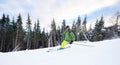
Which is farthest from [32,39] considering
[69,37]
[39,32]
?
[69,37]

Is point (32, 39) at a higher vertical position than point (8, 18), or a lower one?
lower

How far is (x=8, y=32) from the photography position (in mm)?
50312

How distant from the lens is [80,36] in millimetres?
77000

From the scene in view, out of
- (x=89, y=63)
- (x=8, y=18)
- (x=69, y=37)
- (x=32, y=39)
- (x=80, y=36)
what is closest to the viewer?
(x=89, y=63)

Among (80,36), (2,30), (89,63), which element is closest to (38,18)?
(2,30)

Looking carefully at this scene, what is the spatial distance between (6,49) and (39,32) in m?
15.8

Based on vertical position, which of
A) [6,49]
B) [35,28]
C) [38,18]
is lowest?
[6,49]

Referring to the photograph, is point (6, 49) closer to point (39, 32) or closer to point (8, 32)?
point (8, 32)

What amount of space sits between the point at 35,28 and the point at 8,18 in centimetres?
1263

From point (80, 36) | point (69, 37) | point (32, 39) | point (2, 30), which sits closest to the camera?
point (69, 37)

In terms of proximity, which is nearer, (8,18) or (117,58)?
(117,58)

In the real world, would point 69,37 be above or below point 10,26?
below

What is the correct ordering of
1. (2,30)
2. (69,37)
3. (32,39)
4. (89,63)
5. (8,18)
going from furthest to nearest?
(32,39), (8,18), (2,30), (69,37), (89,63)

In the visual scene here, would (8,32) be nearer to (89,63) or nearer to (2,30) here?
(2,30)
